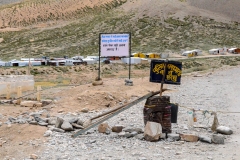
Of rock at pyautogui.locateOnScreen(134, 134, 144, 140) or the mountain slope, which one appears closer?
rock at pyautogui.locateOnScreen(134, 134, 144, 140)

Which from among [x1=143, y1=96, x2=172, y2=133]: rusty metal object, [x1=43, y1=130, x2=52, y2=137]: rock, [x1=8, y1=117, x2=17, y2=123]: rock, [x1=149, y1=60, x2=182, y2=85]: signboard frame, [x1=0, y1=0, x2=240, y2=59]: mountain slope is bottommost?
[x1=43, y1=130, x2=52, y2=137]: rock

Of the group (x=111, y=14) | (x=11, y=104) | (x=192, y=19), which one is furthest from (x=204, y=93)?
(x=111, y=14)

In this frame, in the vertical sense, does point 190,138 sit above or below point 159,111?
below

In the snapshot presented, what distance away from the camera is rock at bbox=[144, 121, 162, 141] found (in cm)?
941

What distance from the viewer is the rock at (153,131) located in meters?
9.41

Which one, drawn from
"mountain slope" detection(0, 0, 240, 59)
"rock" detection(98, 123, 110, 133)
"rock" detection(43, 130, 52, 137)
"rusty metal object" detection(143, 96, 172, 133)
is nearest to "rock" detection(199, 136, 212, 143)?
"rusty metal object" detection(143, 96, 172, 133)

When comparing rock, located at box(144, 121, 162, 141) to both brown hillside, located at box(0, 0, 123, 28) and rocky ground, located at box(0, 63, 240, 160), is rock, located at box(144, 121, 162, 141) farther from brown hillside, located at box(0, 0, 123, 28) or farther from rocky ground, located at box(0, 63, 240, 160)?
brown hillside, located at box(0, 0, 123, 28)

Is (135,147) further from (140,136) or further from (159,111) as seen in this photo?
(159,111)

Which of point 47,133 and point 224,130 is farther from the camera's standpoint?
point 224,130

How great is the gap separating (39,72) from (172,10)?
186 ft

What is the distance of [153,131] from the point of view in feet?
31.2

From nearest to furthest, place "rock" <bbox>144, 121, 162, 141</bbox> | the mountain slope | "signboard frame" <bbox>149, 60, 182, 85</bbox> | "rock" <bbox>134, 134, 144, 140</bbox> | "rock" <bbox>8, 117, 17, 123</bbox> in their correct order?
"rock" <bbox>144, 121, 162, 141</bbox> < "rock" <bbox>134, 134, 144, 140</bbox> < "signboard frame" <bbox>149, 60, 182, 85</bbox> < "rock" <bbox>8, 117, 17, 123</bbox> < the mountain slope

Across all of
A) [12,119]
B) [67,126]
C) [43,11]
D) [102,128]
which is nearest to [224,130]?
[102,128]

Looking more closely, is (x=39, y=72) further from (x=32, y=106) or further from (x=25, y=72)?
(x=32, y=106)
